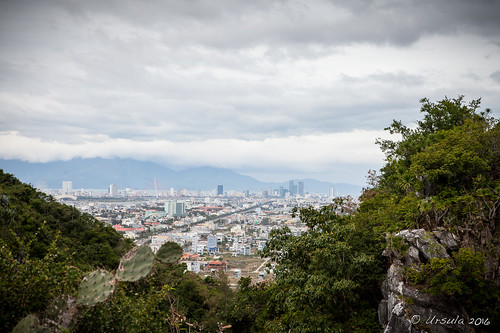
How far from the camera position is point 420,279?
26.5 feet

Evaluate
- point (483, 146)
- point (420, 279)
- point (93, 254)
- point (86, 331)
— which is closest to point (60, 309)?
point (86, 331)

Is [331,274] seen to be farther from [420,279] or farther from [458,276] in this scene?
[458,276]

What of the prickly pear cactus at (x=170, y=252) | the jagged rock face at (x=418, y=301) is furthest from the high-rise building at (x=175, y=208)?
the prickly pear cactus at (x=170, y=252)

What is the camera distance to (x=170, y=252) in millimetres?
6293

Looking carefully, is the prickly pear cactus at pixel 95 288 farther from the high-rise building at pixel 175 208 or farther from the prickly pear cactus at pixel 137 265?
the high-rise building at pixel 175 208

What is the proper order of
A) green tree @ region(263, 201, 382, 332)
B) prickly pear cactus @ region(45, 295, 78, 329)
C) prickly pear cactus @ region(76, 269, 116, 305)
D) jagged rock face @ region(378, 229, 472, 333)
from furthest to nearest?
green tree @ region(263, 201, 382, 332) → jagged rock face @ region(378, 229, 472, 333) → prickly pear cactus @ region(76, 269, 116, 305) → prickly pear cactus @ region(45, 295, 78, 329)

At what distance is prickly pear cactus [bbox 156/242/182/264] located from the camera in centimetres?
622

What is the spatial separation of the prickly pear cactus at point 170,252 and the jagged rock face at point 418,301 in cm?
522

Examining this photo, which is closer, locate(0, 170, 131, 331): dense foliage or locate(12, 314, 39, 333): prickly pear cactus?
locate(12, 314, 39, 333): prickly pear cactus

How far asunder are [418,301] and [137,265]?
6339 millimetres

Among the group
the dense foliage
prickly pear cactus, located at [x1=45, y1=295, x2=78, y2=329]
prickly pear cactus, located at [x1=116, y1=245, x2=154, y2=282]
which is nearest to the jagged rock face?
A: prickly pear cactus, located at [x1=116, y1=245, x2=154, y2=282]

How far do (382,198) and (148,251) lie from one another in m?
11.6

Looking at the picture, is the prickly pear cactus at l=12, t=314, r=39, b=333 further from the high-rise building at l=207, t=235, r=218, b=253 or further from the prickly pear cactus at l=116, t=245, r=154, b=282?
the high-rise building at l=207, t=235, r=218, b=253

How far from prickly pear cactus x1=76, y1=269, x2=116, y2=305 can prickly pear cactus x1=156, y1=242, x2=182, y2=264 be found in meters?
1.11
